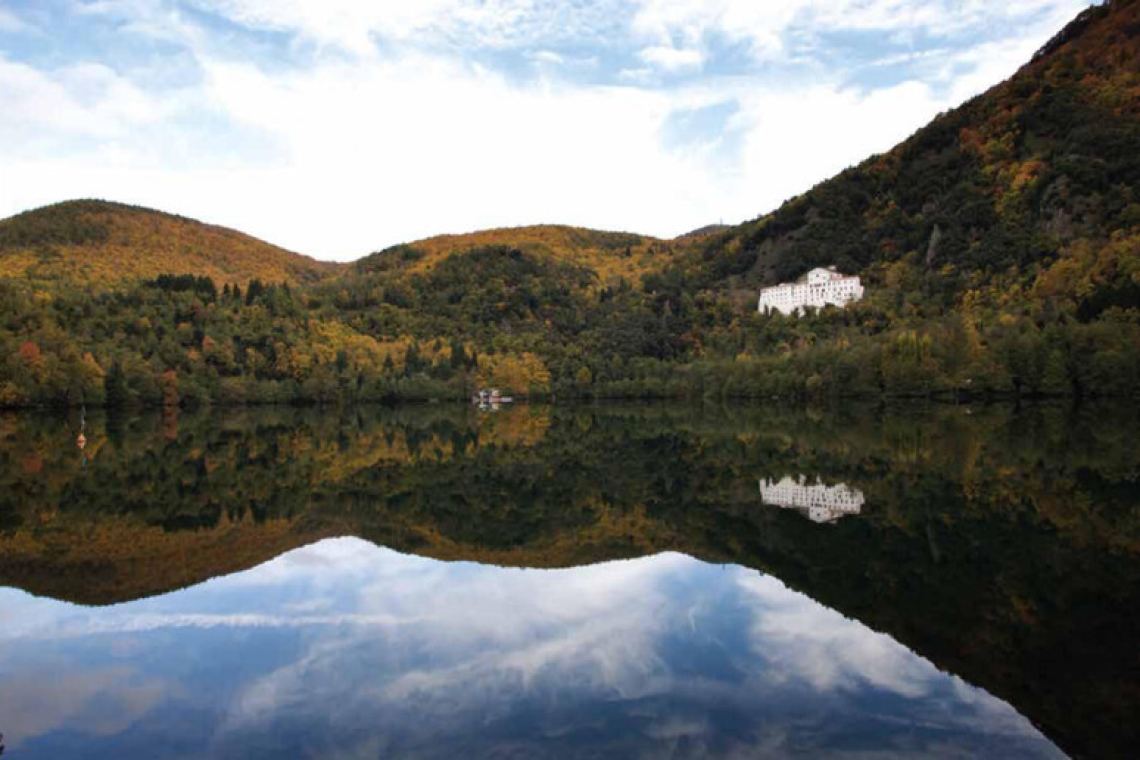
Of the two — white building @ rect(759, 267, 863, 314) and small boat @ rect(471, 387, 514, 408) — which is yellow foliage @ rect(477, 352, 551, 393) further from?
white building @ rect(759, 267, 863, 314)

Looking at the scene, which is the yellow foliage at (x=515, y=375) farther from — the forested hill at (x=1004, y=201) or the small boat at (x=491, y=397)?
the forested hill at (x=1004, y=201)

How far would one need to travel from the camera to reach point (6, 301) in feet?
273

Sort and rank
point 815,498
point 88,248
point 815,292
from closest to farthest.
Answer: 1. point 815,498
2. point 815,292
3. point 88,248

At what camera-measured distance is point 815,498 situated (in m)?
20.3

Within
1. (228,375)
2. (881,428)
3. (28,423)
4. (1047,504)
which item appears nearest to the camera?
(1047,504)

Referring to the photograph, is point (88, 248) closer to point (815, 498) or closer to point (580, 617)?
point (815, 498)

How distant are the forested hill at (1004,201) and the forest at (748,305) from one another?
0.50 metres

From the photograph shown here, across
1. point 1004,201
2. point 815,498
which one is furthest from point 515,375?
point 815,498

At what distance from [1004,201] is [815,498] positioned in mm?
134511

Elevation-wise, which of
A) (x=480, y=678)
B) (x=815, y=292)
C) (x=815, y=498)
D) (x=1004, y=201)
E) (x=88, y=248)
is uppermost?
(x=1004, y=201)

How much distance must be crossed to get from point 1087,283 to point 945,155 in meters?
95.9

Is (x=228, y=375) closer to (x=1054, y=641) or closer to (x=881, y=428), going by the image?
(x=881, y=428)

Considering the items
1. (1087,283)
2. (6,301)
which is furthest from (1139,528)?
(6,301)

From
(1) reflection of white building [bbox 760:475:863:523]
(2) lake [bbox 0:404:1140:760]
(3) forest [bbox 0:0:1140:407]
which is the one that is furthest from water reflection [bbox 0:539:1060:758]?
(3) forest [bbox 0:0:1140:407]
